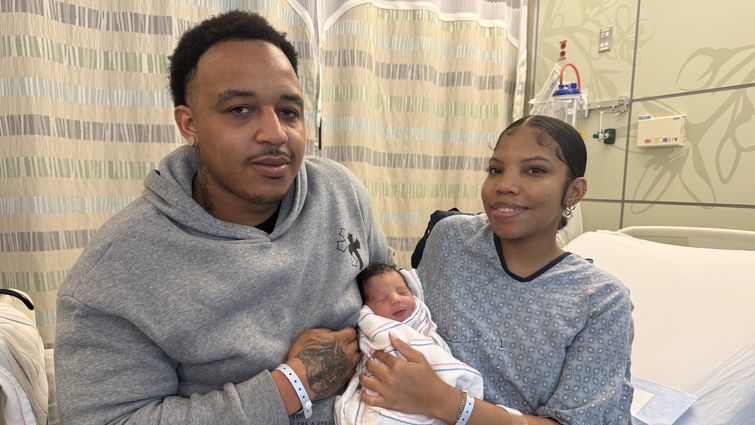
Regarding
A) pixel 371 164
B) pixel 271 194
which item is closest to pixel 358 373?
pixel 271 194

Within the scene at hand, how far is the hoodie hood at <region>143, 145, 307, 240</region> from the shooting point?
99 centimetres

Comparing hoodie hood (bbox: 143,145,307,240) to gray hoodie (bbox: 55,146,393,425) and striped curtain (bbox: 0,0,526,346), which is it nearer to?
gray hoodie (bbox: 55,146,393,425)

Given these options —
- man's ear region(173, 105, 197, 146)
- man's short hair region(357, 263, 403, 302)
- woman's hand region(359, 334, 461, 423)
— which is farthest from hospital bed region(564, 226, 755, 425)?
man's ear region(173, 105, 197, 146)

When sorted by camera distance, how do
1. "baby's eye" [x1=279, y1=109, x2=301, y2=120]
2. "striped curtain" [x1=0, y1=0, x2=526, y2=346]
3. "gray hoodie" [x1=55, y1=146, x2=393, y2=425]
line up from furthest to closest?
"striped curtain" [x1=0, y1=0, x2=526, y2=346], "baby's eye" [x1=279, y1=109, x2=301, y2=120], "gray hoodie" [x1=55, y1=146, x2=393, y2=425]

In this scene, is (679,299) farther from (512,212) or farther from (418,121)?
(418,121)

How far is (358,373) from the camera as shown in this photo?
113cm

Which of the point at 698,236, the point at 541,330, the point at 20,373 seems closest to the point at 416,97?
the point at 698,236

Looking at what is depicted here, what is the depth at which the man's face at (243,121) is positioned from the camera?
991 millimetres

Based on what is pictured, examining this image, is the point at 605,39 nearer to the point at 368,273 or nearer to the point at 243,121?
the point at 368,273

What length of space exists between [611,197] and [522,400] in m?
1.53

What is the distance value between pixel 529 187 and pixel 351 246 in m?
0.50

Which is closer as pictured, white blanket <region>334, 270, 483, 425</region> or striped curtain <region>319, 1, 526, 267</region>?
white blanket <region>334, 270, 483, 425</region>

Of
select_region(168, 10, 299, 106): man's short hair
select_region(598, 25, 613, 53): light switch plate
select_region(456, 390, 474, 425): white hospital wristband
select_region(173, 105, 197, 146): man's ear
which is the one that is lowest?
select_region(456, 390, 474, 425): white hospital wristband

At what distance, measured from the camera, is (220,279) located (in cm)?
96
